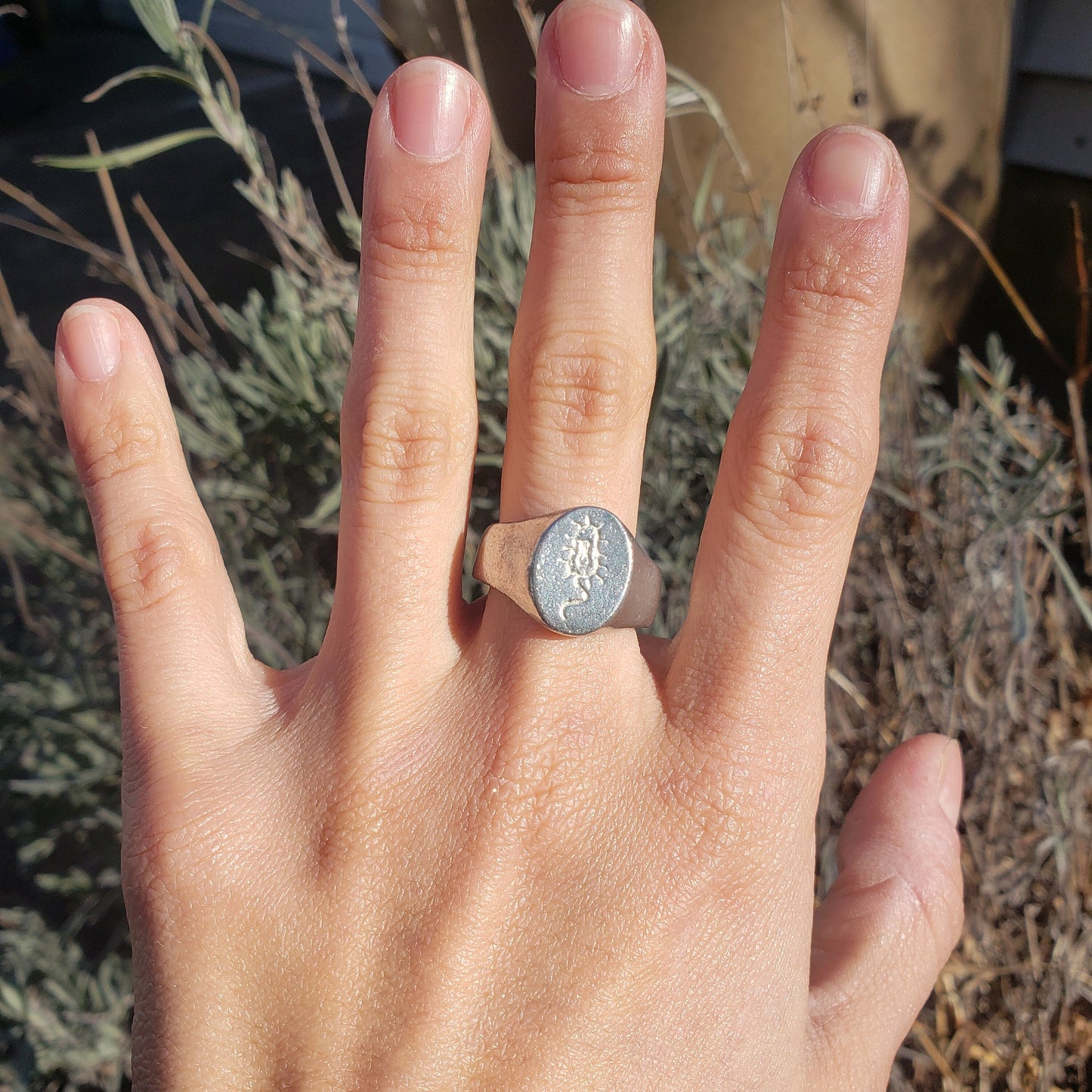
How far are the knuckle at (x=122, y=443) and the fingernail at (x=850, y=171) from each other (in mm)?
888

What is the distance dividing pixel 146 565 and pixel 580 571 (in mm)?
601

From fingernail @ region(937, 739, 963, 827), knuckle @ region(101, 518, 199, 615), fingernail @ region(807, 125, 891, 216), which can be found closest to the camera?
fingernail @ region(807, 125, 891, 216)

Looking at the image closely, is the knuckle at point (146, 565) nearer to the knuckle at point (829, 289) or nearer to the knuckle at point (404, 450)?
the knuckle at point (404, 450)

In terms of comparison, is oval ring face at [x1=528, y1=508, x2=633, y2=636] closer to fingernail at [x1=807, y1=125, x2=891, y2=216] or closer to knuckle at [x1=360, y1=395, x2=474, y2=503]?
knuckle at [x1=360, y1=395, x2=474, y2=503]

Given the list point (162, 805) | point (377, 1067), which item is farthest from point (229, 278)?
point (377, 1067)

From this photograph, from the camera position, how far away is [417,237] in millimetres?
1149

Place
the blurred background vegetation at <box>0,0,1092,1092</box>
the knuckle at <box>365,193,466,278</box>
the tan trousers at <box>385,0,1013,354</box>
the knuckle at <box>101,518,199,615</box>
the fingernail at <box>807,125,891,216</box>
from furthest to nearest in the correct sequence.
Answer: the tan trousers at <box>385,0,1013,354</box>
the blurred background vegetation at <box>0,0,1092,1092</box>
the knuckle at <box>101,518,199,615</box>
the knuckle at <box>365,193,466,278</box>
the fingernail at <box>807,125,891,216</box>

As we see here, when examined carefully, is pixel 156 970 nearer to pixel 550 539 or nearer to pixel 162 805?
pixel 162 805

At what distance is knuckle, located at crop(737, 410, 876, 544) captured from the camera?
3.72ft

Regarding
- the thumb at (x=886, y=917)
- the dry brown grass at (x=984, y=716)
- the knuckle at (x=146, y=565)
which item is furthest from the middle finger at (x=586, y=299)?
→ the dry brown grass at (x=984, y=716)

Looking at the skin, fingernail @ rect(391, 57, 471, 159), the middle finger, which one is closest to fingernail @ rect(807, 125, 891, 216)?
the skin

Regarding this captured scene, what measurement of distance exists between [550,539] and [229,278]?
3.90 meters

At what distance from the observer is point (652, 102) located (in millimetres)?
1111

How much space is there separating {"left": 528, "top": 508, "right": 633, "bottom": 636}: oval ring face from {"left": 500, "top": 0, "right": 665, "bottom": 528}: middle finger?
62mm
